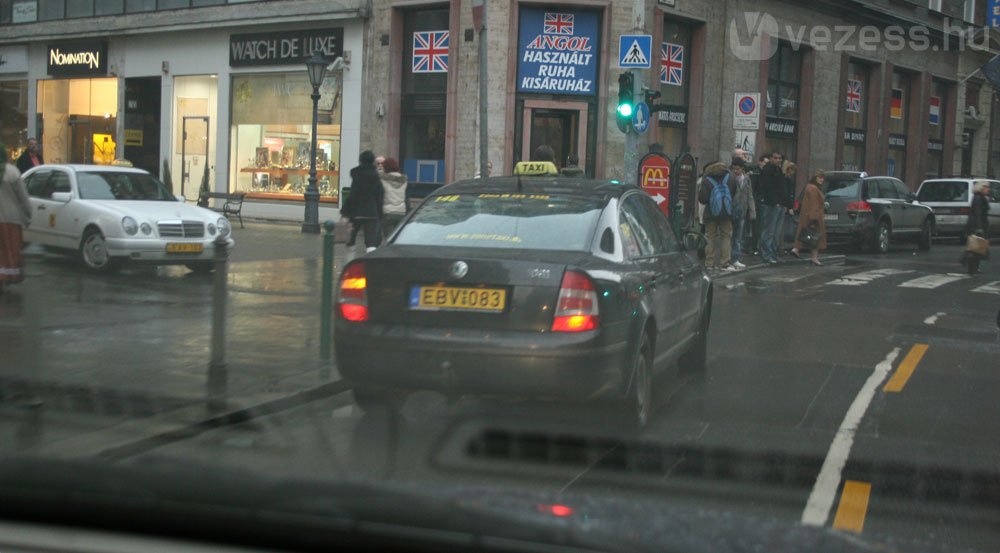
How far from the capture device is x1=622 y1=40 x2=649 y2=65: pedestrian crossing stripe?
54.7 ft

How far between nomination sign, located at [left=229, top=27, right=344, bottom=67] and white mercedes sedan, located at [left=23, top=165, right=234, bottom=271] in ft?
36.8

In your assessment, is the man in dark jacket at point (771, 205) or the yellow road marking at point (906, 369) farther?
the man in dark jacket at point (771, 205)

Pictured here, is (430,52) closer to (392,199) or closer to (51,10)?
(392,199)

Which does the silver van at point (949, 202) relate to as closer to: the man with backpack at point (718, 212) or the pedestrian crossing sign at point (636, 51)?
the man with backpack at point (718, 212)

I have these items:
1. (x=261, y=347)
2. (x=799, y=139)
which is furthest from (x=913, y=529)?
(x=799, y=139)

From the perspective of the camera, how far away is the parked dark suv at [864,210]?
75.5ft

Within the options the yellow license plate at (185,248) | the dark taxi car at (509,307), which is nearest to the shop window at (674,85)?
the yellow license plate at (185,248)

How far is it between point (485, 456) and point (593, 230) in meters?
1.59

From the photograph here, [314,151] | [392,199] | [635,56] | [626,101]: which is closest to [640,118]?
[626,101]

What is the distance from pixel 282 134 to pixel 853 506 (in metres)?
24.3

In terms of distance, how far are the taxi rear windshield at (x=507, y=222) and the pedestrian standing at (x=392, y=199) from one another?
6.14 metres

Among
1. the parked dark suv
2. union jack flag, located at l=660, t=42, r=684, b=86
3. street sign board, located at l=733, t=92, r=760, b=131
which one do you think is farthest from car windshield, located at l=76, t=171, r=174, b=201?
the parked dark suv

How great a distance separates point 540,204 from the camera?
7.07 m

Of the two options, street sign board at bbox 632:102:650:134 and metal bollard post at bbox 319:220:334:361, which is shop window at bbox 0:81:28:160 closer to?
street sign board at bbox 632:102:650:134
